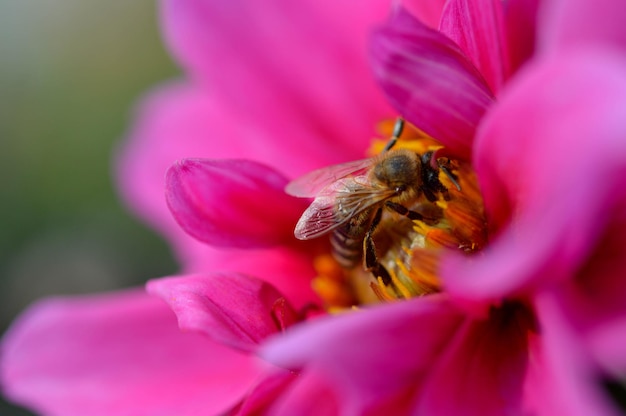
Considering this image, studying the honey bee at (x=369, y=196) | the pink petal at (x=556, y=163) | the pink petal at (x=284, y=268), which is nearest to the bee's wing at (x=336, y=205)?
the honey bee at (x=369, y=196)

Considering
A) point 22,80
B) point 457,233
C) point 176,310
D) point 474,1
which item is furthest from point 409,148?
point 22,80

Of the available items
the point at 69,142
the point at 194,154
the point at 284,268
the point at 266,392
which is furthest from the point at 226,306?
the point at 69,142

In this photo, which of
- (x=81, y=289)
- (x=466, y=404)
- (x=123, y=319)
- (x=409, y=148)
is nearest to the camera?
(x=466, y=404)

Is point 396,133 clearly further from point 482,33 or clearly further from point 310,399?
point 310,399

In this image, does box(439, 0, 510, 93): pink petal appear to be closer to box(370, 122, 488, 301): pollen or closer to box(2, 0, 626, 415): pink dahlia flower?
box(2, 0, 626, 415): pink dahlia flower

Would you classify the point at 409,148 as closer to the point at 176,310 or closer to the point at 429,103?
the point at 429,103

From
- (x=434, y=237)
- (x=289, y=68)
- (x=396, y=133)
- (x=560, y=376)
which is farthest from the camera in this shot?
(x=289, y=68)
